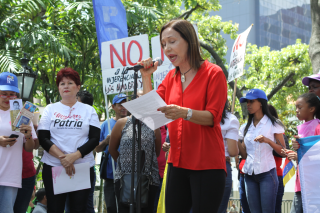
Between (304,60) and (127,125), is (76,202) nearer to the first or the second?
(127,125)

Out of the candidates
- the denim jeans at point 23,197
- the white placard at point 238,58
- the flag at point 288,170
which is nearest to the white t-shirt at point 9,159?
the denim jeans at point 23,197

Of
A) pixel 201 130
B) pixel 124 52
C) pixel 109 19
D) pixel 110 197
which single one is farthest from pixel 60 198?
pixel 109 19

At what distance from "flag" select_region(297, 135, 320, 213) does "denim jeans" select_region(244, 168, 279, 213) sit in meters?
0.94

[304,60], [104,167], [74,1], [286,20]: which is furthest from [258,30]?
[104,167]

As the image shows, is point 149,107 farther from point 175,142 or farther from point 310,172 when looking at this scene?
point 310,172

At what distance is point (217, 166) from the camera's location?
2.22m

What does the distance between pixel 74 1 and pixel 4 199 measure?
5.98m

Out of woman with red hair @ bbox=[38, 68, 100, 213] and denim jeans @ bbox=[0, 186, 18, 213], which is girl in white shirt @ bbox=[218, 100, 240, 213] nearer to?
woman with red hair @ bbox=[38, 68, 100, 213]

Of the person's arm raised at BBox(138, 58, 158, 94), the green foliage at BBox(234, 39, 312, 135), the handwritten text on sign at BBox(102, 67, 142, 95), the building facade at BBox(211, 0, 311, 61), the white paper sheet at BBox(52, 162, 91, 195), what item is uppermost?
the building facade at BBox(211, 0, 311, 61)

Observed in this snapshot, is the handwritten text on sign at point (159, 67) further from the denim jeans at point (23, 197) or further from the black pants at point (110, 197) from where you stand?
the denim jeans at point (23, 197)

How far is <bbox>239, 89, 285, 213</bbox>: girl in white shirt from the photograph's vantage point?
13.7 ft

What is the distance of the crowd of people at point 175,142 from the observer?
2240 mm

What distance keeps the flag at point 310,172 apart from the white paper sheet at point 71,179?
2.24 meters

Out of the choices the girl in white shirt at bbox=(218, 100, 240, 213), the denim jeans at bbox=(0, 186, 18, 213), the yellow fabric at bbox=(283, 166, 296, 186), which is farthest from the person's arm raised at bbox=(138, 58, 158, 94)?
the yellow fabric at bbox=(283, 166, 296, 186)
